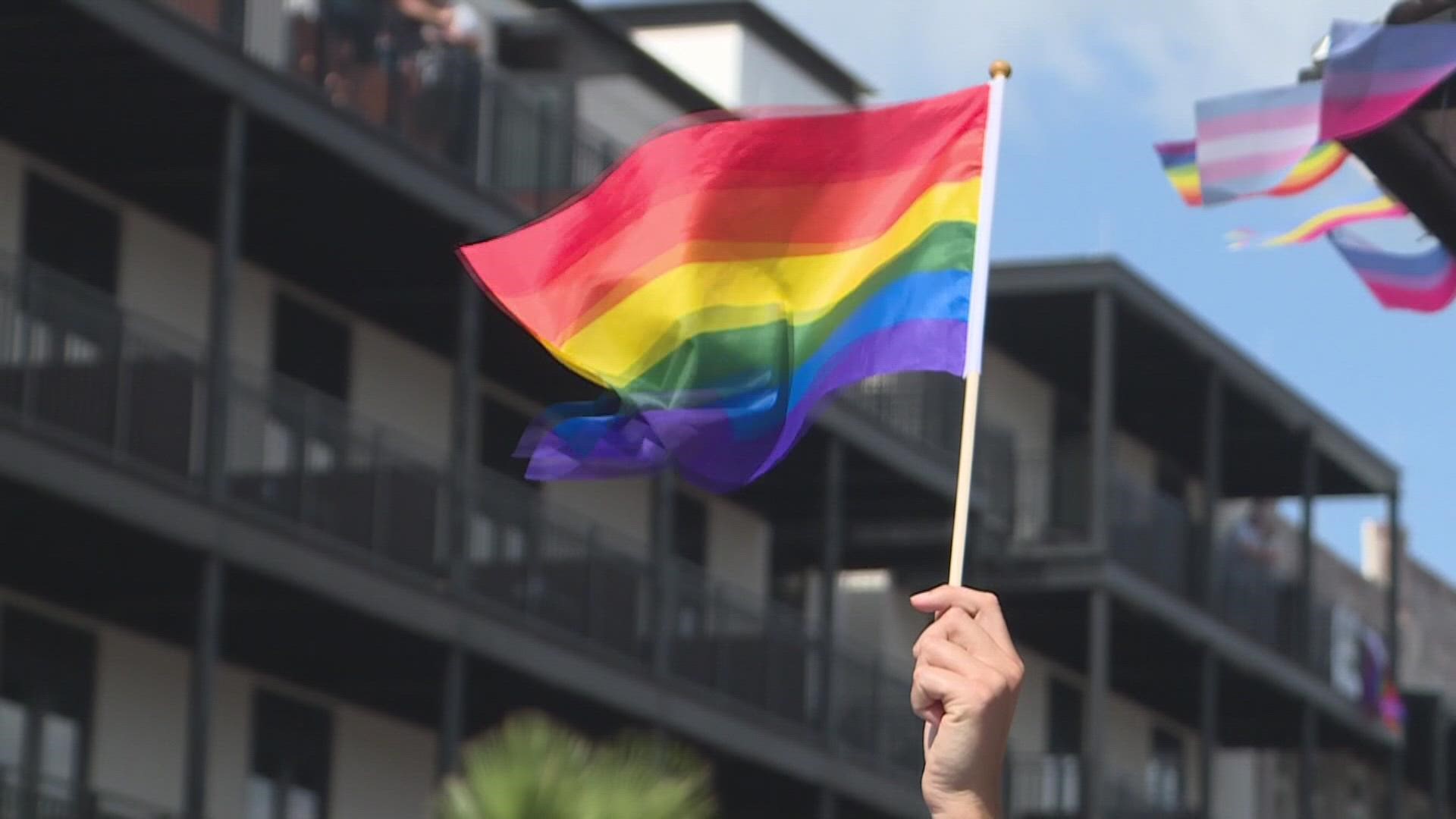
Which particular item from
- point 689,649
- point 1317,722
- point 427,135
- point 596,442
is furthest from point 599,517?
point 596,442

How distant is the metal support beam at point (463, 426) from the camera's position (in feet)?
85.5

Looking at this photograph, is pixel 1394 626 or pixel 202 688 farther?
pixel 1394 626

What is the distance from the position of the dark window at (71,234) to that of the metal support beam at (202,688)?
221 cm

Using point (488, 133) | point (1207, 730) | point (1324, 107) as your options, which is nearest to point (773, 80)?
point (1207, 730)

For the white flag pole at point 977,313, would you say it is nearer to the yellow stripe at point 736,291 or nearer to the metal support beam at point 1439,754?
the yellow stripe at point 736,291

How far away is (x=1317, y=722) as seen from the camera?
45.3 m

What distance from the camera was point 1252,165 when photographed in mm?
12852

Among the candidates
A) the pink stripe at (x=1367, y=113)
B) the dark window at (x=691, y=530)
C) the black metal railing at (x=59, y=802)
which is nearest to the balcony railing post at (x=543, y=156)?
the dark window at (x=691, y=530)

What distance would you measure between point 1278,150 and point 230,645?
1421 cm

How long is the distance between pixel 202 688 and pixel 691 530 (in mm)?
11483

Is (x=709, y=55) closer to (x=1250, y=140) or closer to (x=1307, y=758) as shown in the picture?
(x=1307, y=758)

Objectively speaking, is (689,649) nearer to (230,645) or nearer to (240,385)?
(230,645)

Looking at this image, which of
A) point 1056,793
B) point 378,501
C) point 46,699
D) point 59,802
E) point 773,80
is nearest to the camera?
point 59,802

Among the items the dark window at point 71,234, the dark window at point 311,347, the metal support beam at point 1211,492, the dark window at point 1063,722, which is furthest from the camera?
the dark window at point 1063,722
